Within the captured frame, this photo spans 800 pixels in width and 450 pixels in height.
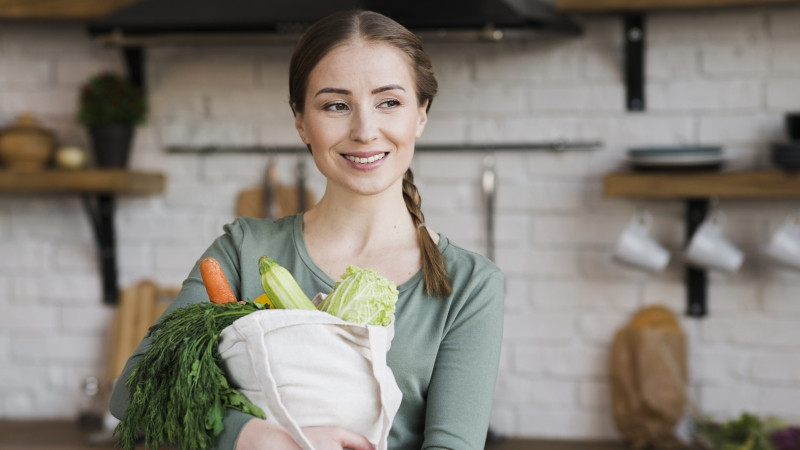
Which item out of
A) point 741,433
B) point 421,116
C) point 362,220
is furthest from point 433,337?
point 741,433

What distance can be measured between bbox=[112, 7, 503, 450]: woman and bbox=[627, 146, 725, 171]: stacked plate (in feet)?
4.14

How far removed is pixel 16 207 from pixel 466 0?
1.49 metres

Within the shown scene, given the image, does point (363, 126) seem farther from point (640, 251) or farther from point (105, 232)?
point (105, 232)

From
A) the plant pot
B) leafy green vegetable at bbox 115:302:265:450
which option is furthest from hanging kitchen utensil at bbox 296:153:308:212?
leafy green vegetable at bbox 115:302:265:450

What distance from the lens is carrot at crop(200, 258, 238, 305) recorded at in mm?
1059

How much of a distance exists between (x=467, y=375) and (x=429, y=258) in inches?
6.0

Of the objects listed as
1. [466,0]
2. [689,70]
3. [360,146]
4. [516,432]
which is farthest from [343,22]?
[516,432]

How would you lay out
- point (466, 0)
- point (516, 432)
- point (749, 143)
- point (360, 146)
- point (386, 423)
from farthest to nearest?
point (516, 432), point (749, 143), point (466, 0), point (360, 146), point (386, 423)

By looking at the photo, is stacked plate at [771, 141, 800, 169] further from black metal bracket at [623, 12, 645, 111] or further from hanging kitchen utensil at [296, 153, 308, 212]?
hanging kitchen utensil at [296, 153, 308, 212]

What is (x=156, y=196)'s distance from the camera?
278cm

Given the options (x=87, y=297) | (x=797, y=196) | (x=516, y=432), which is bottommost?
(x=516, y=432)

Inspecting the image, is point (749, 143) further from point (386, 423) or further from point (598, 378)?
point (386, 423)

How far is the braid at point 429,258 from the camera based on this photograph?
1.17 meters

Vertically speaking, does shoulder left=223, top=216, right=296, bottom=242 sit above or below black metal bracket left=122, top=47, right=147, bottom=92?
below
